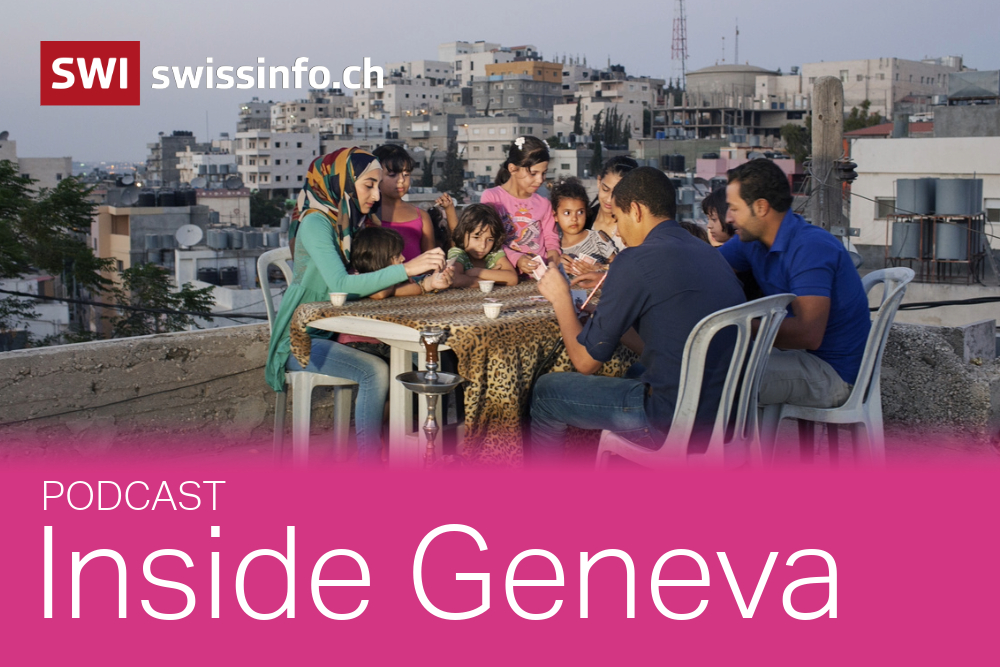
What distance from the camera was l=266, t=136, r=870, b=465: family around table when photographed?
333cm

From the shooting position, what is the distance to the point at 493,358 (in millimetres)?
3586

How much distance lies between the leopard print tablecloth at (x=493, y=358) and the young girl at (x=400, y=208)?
1155mm

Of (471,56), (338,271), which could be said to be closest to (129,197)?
(338,271)

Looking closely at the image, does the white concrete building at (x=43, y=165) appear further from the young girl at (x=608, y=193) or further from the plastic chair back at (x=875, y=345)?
the plastic chair back at (x=875, y=345)

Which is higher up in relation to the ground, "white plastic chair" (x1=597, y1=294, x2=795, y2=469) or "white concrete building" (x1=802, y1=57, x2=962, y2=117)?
"white concrete building" (x1=802, y1=57, x2=962, y2=117)

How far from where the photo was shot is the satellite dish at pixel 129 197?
42438mm

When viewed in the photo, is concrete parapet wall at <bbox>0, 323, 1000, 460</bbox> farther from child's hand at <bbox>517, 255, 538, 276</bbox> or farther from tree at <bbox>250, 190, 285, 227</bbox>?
tree at <bbox>250, 190, 285, 227</bbox>

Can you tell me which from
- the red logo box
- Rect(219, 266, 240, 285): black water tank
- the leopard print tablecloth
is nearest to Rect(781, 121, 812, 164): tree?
Rect(219, 266, 240, 285): black water tank

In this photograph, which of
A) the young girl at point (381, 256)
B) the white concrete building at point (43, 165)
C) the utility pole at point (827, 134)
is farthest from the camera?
the white concrete building at point (43, 165)

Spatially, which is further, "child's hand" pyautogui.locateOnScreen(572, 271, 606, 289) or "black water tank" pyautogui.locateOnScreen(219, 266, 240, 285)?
"black water tank" pyautogui.locateOnScreen(219, 266, 240, 285)

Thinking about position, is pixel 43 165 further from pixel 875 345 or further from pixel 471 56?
pixel 471 56

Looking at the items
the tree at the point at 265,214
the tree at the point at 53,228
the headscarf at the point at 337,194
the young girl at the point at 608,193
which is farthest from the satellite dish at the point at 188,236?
the tree at the point at 265,214

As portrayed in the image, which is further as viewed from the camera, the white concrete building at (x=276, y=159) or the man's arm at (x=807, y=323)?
the white concrete building at (x=276, y=159)

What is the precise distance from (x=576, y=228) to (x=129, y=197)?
40967mm
